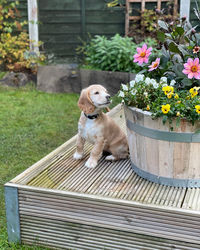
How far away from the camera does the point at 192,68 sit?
215 cm

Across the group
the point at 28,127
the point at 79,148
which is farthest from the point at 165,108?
the point at 28,127

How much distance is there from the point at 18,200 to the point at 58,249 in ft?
1.26

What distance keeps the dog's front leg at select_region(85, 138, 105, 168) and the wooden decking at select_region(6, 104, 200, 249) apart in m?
0.05

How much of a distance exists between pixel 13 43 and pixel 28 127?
2.53 m

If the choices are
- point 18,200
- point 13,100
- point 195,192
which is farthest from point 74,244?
point 13,100

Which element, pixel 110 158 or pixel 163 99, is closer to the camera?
pixel 163 99

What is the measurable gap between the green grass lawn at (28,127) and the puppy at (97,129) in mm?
738

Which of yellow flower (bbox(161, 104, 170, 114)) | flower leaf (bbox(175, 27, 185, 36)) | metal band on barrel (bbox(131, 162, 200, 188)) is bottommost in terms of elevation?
metal band on barrel (bbox(131, 162, 200, 188))

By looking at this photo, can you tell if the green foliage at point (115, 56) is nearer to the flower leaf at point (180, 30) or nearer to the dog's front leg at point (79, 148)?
the dog's front leg at point (79, 148)

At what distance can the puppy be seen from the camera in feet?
7.86

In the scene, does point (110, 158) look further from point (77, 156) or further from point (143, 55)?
point (143, 55)

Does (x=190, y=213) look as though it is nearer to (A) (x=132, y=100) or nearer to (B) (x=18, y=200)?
(A) (x=132, y=100)

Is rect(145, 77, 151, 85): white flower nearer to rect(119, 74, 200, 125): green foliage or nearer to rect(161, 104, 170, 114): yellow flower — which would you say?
rect(119, 74, 200, 125): green foliage

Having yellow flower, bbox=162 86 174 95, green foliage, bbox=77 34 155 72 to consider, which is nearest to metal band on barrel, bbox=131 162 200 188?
yellow flower, bbox=162 86 174 95
